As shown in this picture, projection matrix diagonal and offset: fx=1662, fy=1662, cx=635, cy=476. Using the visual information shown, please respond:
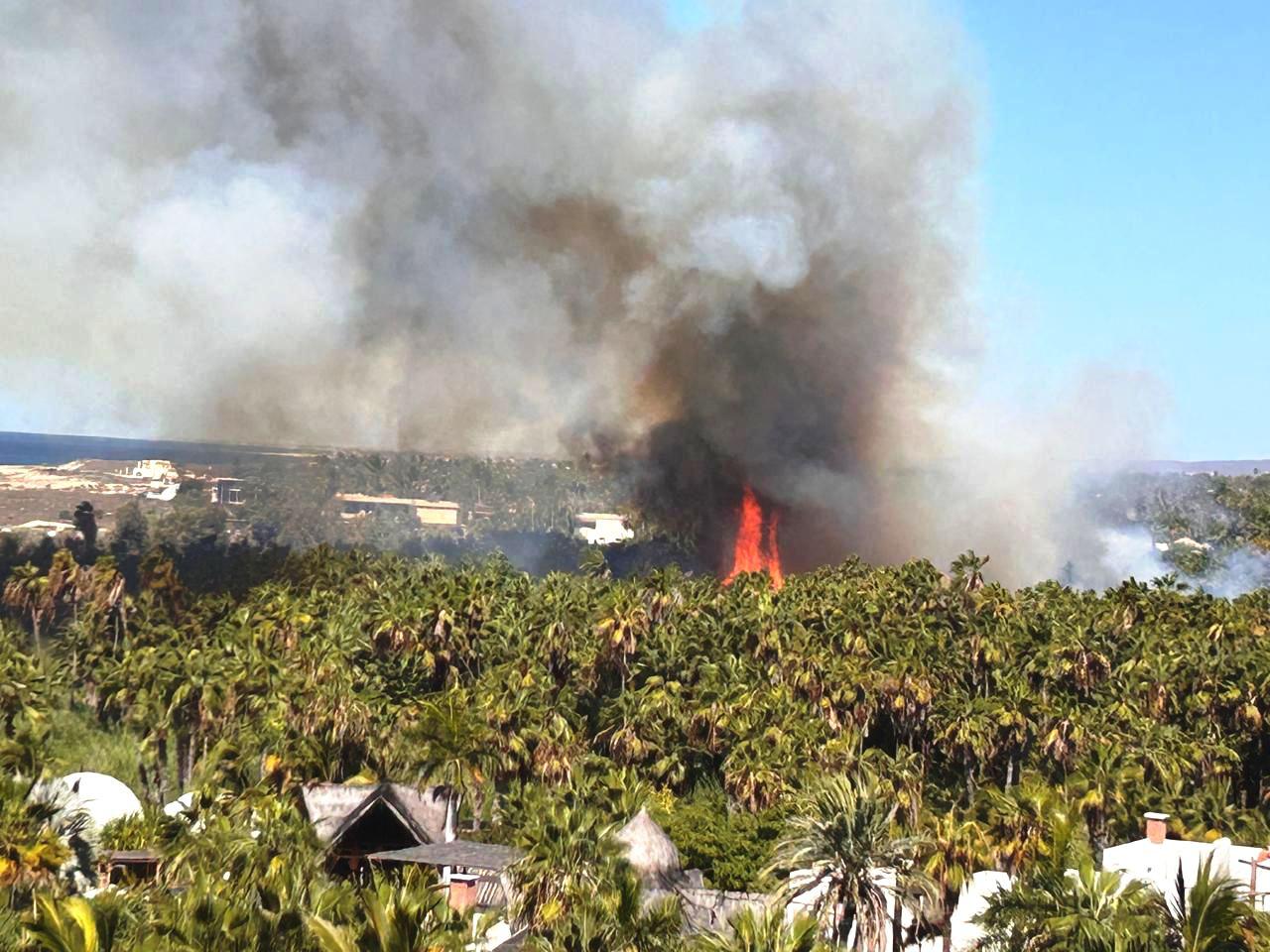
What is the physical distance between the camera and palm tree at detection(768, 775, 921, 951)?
24.8 metres

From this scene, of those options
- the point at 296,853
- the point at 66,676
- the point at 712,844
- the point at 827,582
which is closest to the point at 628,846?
the point at 296,853

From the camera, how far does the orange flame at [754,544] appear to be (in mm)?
83750

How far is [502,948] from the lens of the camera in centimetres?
2516

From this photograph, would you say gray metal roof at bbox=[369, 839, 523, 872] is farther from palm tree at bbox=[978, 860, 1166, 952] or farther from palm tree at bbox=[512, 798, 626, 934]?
palm tree at bbox=[978, 860, 1166, 952]

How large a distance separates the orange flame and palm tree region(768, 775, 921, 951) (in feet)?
190

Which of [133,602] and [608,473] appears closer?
[133,602]

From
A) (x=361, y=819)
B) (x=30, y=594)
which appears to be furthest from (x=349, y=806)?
(x=30, y=594)

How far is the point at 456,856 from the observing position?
30.3 metres

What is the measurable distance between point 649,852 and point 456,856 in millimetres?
3729

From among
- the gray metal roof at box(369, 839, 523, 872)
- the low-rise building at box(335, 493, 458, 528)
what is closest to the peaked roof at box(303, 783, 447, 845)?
the gray metal roof at box(369, 839, 523, 872)

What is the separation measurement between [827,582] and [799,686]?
56.8 feet

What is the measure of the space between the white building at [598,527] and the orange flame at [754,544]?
30.4 m

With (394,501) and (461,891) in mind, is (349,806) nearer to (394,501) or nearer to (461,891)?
(461,891)

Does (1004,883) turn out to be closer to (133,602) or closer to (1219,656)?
(1219,656)
